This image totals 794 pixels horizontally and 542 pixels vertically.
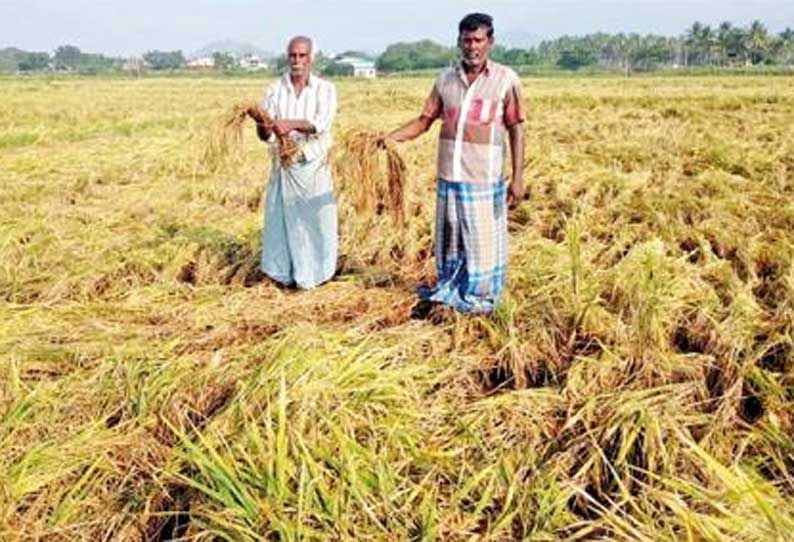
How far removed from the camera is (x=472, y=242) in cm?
359

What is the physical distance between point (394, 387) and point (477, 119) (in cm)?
135

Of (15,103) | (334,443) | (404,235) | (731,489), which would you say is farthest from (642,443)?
(15,103)

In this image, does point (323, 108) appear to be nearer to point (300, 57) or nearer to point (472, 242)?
point (300, 57)

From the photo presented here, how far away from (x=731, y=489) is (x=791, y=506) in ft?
0.58

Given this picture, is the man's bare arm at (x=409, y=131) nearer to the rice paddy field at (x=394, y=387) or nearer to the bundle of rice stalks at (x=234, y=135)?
the rice paddy field at (x=394, y=387)

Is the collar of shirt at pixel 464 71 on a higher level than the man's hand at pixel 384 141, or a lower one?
higher

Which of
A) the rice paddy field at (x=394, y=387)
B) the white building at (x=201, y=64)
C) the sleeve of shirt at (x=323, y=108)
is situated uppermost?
the white building at (x=201, y=64)

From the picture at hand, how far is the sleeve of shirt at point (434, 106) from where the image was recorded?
3.59 metres

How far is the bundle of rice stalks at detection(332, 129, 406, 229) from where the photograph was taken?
3.72 m

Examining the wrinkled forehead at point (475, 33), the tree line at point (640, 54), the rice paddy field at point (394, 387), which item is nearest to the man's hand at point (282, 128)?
the rice paddy field at point (394, 387)

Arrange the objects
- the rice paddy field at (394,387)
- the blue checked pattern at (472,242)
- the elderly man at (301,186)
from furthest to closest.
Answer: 1. the elderly man at (301,186)
2. the blue checked pattern at (472,242)
3. the rice paddy field at (394,387)

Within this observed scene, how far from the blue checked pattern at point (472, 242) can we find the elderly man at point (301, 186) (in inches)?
32.7

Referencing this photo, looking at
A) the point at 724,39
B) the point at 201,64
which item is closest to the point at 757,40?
the point at 724,39

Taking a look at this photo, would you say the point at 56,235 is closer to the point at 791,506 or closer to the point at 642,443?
the point at 642,443
